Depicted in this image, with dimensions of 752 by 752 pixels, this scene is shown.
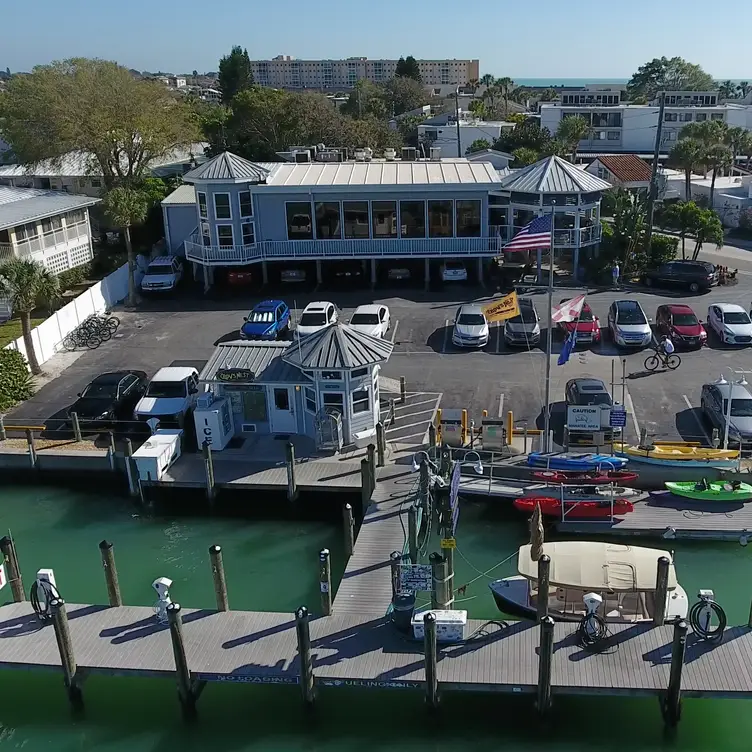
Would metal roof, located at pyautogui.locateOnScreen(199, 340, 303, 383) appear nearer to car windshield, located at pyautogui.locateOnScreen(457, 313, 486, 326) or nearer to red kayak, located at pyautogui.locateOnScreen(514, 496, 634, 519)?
red kayak, located at pyautogui.locateOnScreen(514, 496, 634, 519)

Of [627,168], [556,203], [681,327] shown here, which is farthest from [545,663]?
[627,168]

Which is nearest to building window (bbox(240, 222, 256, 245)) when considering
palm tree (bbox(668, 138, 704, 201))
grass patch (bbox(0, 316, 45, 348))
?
grass patch (bbox(0, 316, 45, 348))

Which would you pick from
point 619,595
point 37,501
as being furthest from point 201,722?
point 37,501

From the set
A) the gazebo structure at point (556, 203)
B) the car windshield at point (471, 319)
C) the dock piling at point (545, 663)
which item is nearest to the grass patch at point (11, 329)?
the car windshield at point (471, 319)

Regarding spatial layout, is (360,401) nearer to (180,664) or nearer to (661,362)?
(180,664)

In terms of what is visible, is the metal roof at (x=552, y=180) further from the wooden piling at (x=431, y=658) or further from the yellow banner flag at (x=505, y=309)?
the wooden piling at (x=431, y=658)

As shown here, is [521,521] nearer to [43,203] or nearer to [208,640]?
[208,640]
